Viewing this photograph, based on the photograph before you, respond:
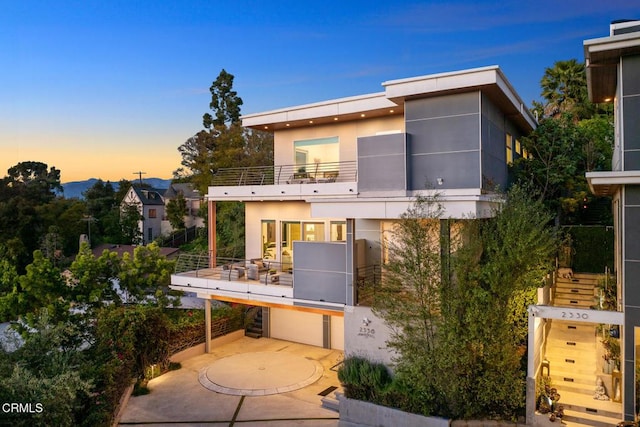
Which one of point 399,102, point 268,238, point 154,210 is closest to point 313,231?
point 268,238

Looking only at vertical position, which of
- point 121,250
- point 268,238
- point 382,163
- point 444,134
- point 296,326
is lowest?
point 296,326

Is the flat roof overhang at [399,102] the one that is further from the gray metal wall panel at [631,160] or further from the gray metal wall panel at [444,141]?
the gray metal wall panel at [631,160]

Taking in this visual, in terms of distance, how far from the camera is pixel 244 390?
15219mm

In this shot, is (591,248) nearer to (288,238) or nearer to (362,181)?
(362,181)

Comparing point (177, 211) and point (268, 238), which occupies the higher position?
point (177, 211)

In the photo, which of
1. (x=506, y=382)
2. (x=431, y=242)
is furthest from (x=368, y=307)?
(x=506, y=382)

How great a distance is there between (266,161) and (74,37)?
52.6 feet

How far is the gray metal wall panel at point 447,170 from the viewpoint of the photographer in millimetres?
13273

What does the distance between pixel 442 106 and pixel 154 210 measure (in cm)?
5713

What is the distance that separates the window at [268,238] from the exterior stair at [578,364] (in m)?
11.4

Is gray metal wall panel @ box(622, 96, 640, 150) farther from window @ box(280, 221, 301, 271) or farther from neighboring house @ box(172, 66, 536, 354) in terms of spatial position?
window @ box(280, 221, 301, 271)

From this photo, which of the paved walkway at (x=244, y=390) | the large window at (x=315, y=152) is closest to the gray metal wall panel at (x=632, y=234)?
the paved walkway at (x=244, y=390)

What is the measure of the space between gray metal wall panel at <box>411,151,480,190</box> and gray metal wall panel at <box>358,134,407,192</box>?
0.49 m

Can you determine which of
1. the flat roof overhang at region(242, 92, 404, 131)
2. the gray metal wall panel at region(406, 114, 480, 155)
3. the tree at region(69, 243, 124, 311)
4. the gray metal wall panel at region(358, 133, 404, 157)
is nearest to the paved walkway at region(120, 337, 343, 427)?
the tree at region(69, 243, 124, 311)
